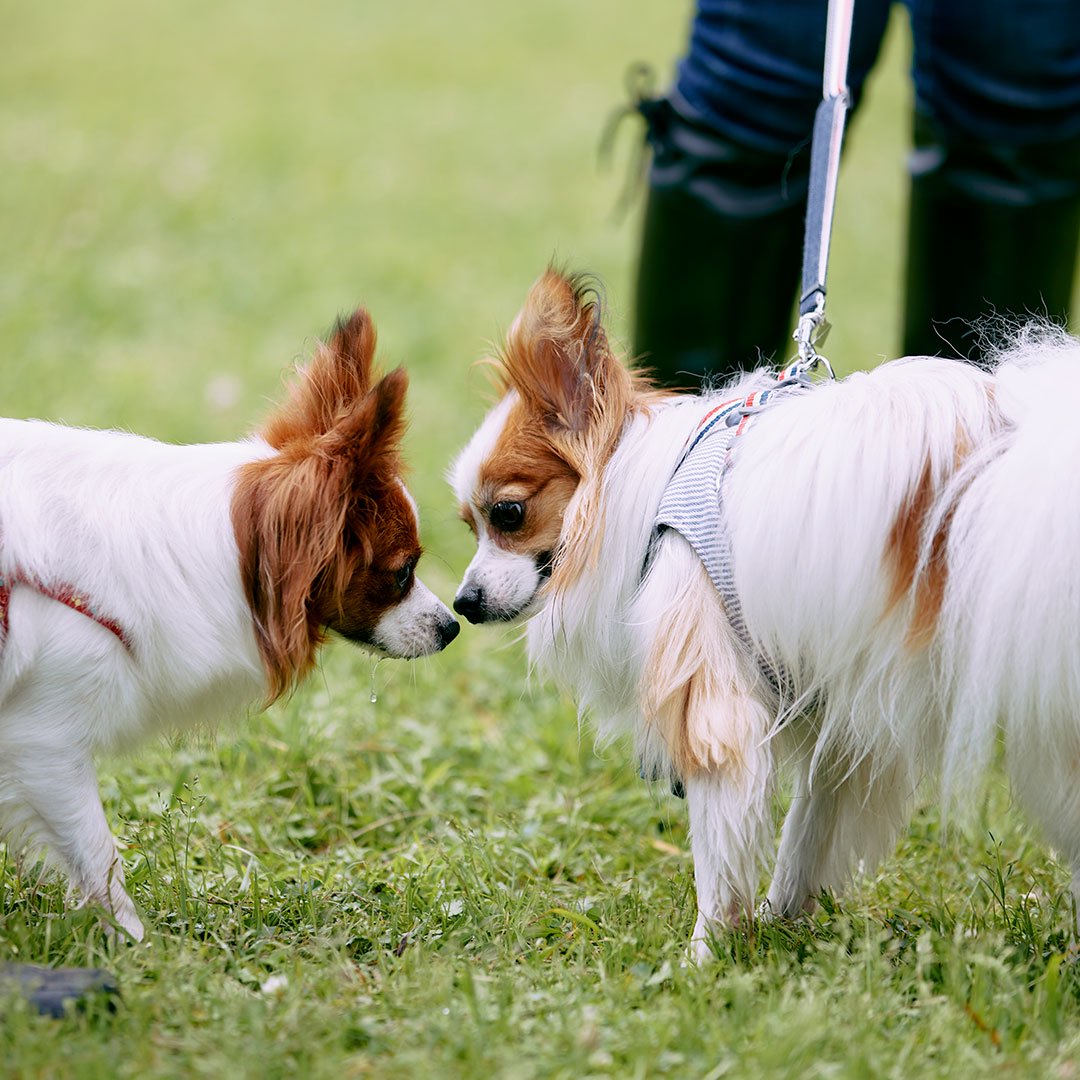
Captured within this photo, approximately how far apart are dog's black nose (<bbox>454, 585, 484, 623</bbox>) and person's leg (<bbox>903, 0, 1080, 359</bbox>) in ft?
4.73

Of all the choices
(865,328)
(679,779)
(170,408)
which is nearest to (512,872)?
(679,779)

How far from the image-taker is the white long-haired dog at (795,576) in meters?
2.27

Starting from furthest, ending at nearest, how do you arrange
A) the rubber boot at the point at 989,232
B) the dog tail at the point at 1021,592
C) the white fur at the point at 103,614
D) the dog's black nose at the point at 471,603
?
the rubber boot at the point at 989,232 < the dog's black nose at the point at 471,603 < the white fur at the point at 103,614 < the dog tail at the point at 1021,592

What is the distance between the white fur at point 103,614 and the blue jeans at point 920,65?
1.55 m

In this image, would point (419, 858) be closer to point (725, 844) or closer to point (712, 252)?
point (725, 844)

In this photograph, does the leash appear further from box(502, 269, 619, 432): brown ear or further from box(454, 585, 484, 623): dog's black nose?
box(454, 585, 484, 623): dog's black nose

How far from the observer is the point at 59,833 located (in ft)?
8.46

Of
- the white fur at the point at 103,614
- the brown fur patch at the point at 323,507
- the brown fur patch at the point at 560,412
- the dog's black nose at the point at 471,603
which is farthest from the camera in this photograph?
the dog's black nose at the point at 471,603

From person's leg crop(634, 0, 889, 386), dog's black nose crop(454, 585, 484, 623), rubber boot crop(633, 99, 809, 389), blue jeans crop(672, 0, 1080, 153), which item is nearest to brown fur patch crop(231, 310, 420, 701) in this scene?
dog's black nose crop(454, 585, 484, 623)

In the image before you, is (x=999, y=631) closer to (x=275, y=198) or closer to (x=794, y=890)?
(x=794, y=890)

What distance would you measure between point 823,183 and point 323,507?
1.24 metres

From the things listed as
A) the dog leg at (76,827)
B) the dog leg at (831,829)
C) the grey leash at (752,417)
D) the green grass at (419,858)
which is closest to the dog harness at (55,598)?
the dog leg at (76,827)

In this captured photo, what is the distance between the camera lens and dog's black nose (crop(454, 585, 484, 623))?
9.86ft

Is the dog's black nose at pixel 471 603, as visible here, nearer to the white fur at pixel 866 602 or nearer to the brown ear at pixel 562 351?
the white fur at pixel 866 602
